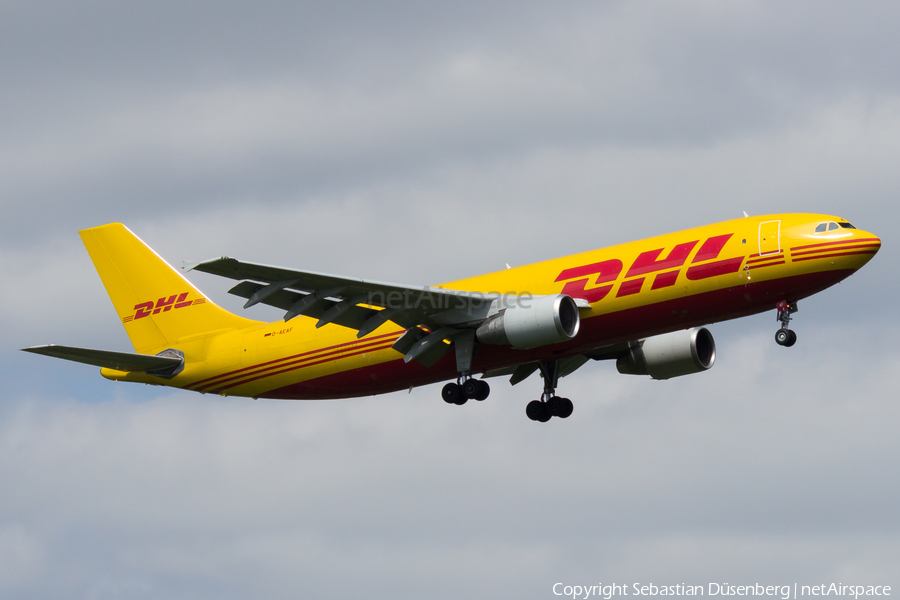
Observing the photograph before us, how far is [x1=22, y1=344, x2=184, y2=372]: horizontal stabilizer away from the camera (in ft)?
139

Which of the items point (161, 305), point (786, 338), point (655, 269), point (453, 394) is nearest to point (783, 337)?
point (786, 338)

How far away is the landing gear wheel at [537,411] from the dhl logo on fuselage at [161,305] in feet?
45.1

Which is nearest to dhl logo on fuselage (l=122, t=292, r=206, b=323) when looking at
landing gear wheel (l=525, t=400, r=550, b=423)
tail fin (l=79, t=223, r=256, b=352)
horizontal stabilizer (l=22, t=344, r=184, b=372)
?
tail fin (l=79, t=223, r=256, b=352)

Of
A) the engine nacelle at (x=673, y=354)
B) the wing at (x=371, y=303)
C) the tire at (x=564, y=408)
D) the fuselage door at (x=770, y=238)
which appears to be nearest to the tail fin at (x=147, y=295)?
the wing at (x=371, y=303)

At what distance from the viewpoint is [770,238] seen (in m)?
38.9

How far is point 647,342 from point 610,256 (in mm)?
7186

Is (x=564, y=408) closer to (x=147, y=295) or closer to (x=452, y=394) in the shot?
(x=452, y=394)

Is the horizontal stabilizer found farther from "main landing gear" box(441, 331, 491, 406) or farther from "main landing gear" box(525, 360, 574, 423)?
"main landing gear" box(525, 360, 574, 423)

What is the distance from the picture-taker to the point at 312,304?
39.5 m

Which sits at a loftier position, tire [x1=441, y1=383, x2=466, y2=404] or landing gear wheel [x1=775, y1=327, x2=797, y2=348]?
landing gear wheel [x1=775, y1=327, x2=797, y2=348]

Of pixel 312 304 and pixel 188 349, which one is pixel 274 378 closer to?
pixel 188 349

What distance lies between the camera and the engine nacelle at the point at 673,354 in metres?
46.7

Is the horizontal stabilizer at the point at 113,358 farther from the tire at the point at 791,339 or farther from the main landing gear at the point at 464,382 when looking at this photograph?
the tire at the point at 791,339

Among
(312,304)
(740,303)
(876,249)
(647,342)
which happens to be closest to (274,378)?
(312,304)
